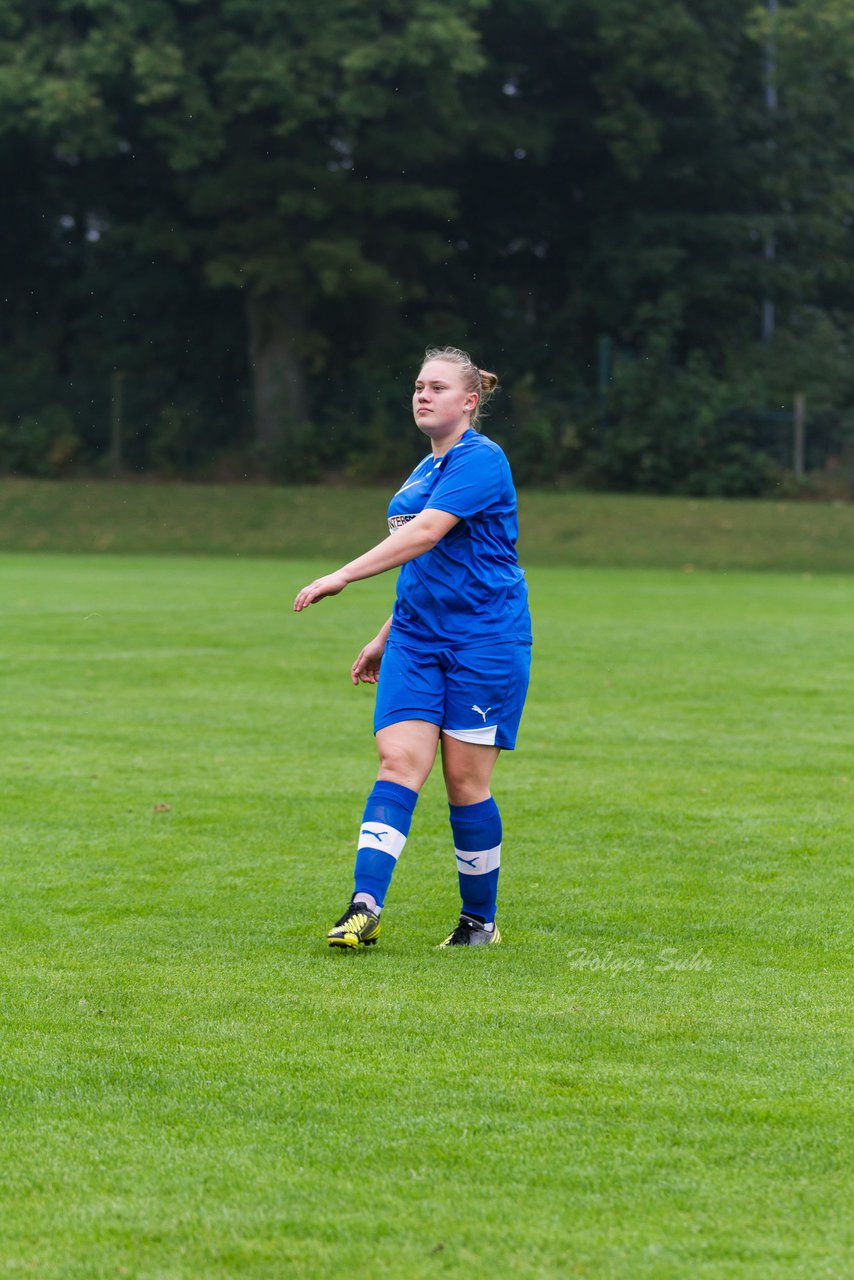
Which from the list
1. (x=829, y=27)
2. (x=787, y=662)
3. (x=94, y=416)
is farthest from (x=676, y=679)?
(x=94, y=416)

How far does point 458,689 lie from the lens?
19.2 ft

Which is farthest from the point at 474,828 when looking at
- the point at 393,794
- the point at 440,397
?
the point at 440,397

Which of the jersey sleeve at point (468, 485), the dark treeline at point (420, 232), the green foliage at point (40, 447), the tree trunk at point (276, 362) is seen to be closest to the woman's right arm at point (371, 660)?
the jersey sleeve at point (468, 485)

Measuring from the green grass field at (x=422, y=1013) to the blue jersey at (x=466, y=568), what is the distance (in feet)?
3.50

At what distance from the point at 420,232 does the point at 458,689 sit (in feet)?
129

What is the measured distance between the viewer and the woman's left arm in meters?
5.49

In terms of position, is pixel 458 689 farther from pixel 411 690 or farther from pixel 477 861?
pixel 477 861

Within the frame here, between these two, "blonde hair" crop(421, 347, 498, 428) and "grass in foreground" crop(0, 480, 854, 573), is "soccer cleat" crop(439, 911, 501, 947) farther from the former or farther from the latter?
"grass in foreground" crop(0, 480, 854, 573)

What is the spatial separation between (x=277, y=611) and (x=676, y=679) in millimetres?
7522

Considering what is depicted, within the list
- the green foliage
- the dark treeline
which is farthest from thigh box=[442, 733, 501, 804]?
the green foliage

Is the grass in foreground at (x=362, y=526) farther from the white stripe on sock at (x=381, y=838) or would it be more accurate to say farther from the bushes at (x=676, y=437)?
the white stripe on sock at (x=381, y=838)

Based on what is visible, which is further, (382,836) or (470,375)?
(470,375)

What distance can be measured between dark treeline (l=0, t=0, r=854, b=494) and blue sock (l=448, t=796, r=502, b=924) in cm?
3329

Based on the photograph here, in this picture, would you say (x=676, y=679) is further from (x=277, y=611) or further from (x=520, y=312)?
(x=520, y=312)
